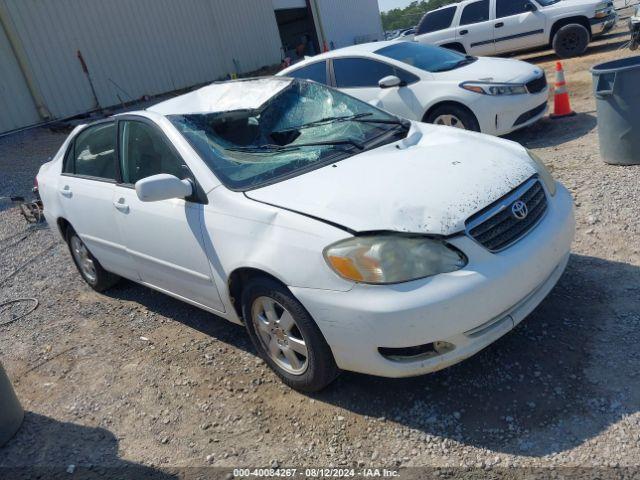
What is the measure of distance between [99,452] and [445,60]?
6605 millimetres

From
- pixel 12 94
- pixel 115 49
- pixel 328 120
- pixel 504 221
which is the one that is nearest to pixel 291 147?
pixel 328 120

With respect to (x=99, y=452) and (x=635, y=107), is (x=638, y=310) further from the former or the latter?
(x=99, y=452)

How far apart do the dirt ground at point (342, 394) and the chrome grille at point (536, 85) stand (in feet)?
8.79

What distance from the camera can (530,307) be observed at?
9.80ft

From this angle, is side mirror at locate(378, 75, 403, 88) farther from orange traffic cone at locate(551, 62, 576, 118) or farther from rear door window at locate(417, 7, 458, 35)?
rear door window at locate(417, 7, 458, 35)

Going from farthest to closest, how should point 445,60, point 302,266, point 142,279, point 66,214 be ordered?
point 445,60 < point 66,214 < point 142,279 < point 302,266

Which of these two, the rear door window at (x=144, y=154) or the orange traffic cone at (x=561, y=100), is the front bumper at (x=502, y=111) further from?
the rear door window at (x=144, y=154)

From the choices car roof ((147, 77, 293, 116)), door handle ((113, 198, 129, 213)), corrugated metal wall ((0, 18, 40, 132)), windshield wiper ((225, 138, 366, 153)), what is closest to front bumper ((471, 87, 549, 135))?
car roof ((147, 77, 293, 116))

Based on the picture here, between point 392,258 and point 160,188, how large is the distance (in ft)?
4.76

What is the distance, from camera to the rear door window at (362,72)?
24.6ft

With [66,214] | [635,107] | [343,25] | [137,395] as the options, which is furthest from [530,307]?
[343,25]

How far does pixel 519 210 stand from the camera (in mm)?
3033

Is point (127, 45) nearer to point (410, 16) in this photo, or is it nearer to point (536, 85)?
point (536, 85)

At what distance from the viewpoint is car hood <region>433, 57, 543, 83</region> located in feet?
23.5
